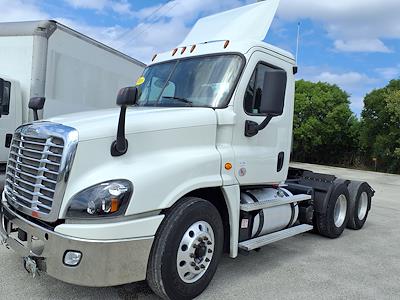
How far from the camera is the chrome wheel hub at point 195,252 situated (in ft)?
12.4

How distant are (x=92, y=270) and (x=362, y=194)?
228 inches

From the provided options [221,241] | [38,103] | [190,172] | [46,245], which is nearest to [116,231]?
[46,245]

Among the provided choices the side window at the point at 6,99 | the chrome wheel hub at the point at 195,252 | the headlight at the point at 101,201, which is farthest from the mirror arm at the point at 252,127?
the side window at the point at 6,99

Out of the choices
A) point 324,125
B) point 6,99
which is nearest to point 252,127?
point 6,99

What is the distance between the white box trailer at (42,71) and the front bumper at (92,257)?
16.5 ft

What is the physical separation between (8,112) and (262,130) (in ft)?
17.4

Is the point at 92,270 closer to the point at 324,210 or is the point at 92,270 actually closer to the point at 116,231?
the point at 116,231

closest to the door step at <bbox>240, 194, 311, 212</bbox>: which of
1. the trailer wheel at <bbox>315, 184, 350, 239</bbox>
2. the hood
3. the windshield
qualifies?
the trailer wheel at <bbox>315, 184, 350, 239</bbox>

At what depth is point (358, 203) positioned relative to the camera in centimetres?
748

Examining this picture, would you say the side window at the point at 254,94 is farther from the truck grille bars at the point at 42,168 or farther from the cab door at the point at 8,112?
the cab door at the point at 8,112

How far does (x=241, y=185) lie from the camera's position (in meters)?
4.61

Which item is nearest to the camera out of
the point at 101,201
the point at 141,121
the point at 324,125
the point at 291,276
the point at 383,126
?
the point at 101,201

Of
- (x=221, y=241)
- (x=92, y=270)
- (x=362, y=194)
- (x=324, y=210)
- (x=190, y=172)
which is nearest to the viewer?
(x=92, y=270)

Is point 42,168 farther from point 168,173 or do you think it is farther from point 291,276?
point 291,276
